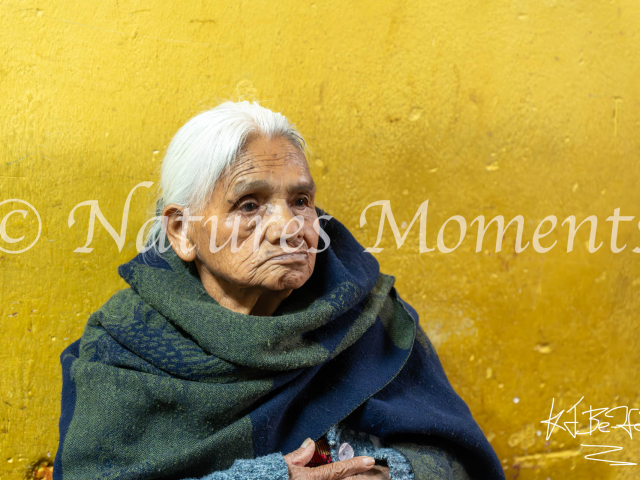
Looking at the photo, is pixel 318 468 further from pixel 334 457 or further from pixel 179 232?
pixel 179 232

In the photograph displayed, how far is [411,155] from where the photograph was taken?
2453 mm

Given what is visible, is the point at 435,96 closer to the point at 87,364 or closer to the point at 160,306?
the point at 160,306

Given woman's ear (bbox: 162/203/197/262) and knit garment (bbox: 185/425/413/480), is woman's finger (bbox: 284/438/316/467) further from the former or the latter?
woman's ear (bbox: 162/203/197/262)

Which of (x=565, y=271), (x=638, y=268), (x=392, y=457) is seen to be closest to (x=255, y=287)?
(x=392, y=457)

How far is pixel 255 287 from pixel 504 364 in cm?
149

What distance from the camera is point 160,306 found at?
165cm

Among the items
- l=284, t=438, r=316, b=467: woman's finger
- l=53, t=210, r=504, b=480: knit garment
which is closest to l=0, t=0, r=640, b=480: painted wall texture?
l=53, t=210, r=504, b=480: knit garment

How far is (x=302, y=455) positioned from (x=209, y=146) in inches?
37.5

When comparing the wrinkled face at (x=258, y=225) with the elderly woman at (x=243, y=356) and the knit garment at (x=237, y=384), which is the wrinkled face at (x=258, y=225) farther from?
the knit garment at (x=237, y=384)

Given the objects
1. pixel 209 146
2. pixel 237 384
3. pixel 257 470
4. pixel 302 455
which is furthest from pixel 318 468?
pixel 209 146

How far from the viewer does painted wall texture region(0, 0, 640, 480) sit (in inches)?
82.4

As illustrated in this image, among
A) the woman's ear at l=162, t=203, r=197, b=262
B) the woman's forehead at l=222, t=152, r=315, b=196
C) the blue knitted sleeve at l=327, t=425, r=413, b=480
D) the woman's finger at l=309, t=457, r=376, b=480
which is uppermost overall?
the woman's forehead at l=222, t=152, r=315, b=196

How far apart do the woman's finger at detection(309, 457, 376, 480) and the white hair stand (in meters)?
0.85
